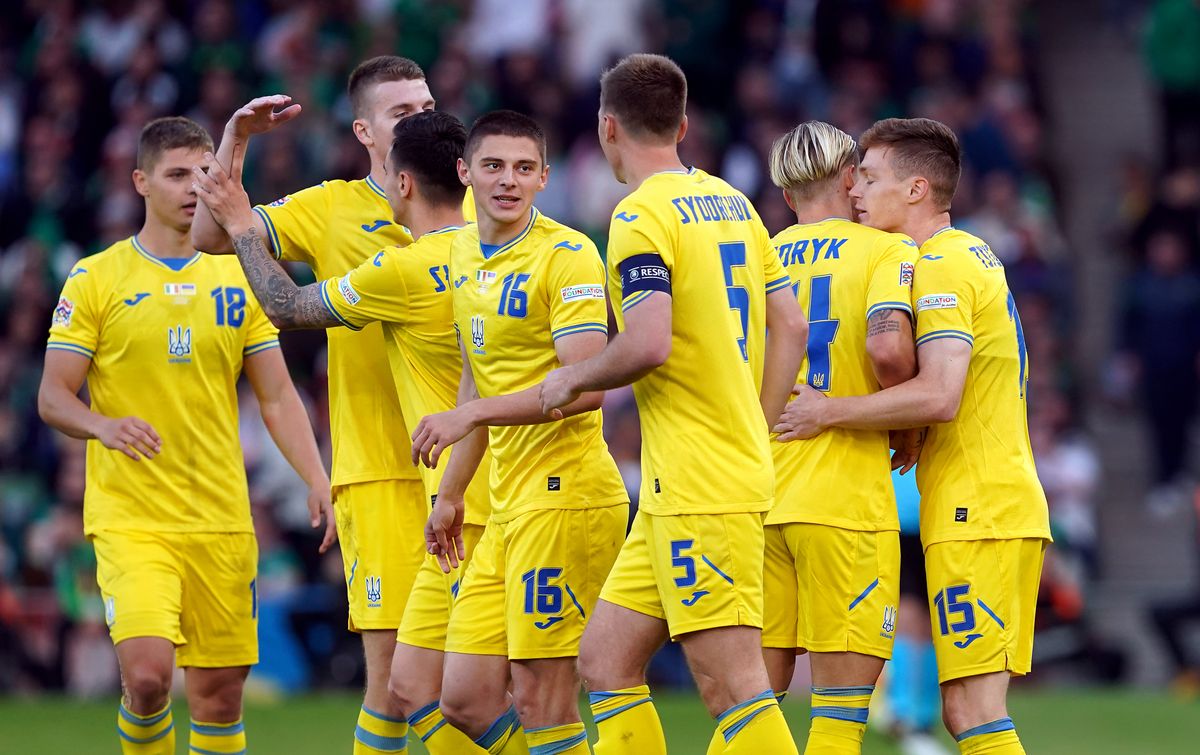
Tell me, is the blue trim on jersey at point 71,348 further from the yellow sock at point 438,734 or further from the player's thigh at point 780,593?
the player's thigh at point 780,593

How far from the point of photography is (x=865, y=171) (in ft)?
24.8

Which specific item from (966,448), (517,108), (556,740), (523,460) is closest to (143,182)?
(523,460)

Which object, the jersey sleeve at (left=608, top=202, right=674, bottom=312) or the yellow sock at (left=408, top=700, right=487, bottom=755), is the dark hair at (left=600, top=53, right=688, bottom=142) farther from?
the yellow sock at (left=408, top=700, right=487, bottom=755)

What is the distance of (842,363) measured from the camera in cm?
736

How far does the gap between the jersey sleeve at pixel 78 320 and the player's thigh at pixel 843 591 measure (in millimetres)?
3537

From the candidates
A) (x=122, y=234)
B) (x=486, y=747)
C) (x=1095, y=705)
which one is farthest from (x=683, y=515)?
(x=122, y=234)

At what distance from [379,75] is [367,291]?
1.34 m

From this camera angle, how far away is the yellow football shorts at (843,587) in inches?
283

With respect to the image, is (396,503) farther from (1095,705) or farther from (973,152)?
(973,152)

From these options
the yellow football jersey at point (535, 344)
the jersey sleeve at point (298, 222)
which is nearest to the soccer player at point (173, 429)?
the jersey sleeve at point (298, 222)

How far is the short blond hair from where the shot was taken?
24.6ft

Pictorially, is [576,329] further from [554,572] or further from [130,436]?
[130,436]

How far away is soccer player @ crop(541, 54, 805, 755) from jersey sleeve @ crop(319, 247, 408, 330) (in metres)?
1.14

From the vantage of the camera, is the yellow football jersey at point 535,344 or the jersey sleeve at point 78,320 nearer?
the yellow football jersey at point 535,344
